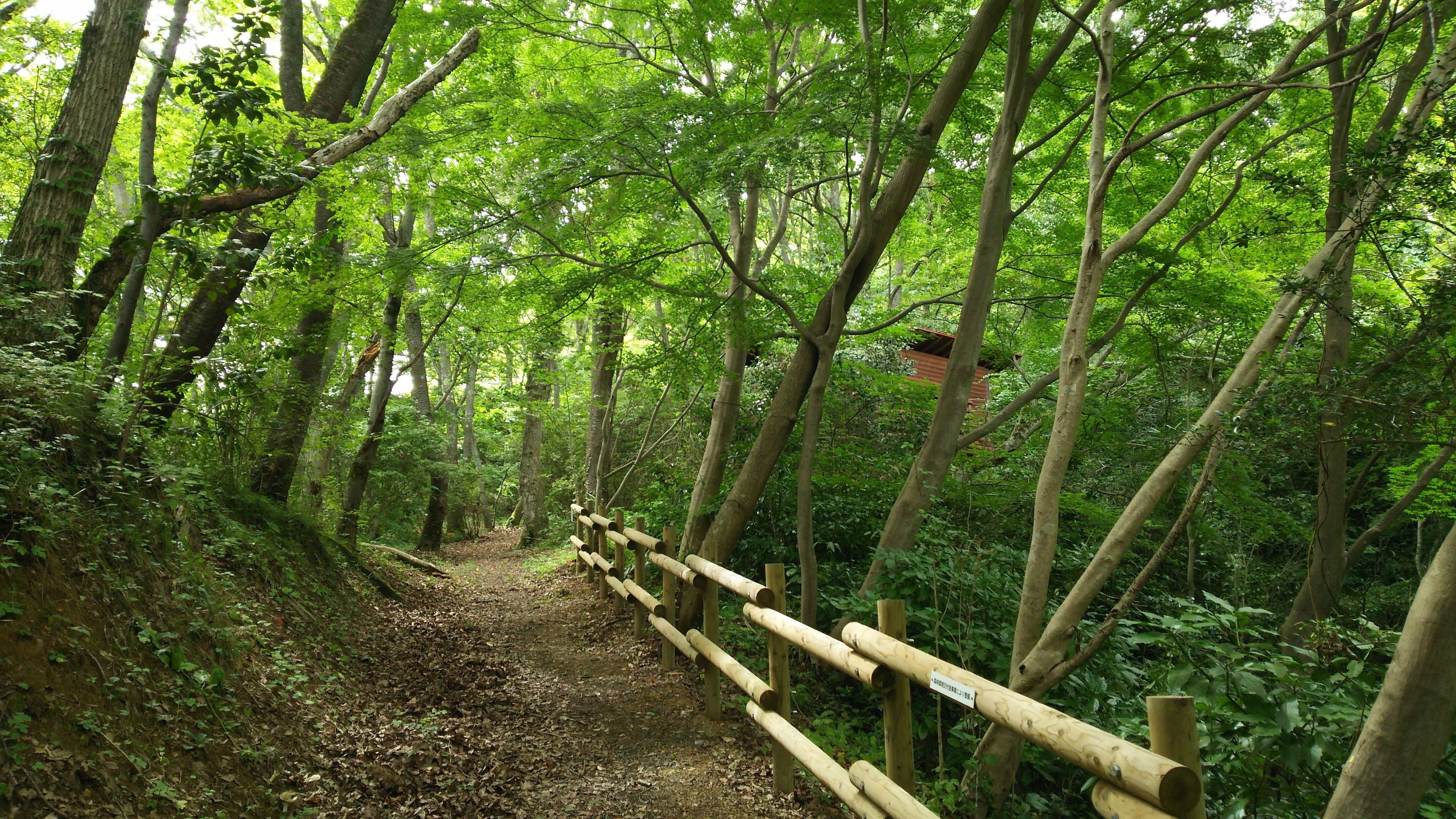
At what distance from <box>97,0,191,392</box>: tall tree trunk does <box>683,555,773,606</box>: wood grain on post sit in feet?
13.3

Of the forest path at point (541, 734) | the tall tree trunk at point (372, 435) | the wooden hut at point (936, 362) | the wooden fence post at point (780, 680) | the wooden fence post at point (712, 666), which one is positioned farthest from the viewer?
the wooden hut at point (936, 362)

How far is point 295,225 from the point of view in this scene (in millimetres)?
7660

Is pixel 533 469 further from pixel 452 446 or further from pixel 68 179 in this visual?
pixel 68 179

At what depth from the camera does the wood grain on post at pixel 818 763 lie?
3477mm

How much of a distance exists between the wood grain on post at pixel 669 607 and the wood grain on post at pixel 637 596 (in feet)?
1.73

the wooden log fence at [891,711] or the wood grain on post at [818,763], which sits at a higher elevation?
the wooden log fence at [891,711]

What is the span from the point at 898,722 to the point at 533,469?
13.1 meters

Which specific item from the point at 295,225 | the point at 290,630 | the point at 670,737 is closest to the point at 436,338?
the point at 295,225

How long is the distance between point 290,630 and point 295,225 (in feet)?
14.3

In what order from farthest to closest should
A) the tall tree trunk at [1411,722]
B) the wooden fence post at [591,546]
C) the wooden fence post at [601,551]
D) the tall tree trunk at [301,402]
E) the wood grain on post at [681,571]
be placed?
the wooden fence post at [591,546] → the wooden fence post at [601,551] → the tall tree trunk at [301,402] → the wood grain on post at [681,571] → the tall tree trunk at [1411,722]

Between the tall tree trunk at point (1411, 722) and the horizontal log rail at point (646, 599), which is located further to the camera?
the horizontal log rail at point (646, 599)

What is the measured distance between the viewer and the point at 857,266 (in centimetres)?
701

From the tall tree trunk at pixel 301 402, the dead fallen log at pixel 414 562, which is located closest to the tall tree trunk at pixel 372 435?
the dead fallen log at pixel 414 562

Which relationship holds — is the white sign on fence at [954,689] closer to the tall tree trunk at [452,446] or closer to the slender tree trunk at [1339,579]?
the slender tree trunk at [1339,579]
